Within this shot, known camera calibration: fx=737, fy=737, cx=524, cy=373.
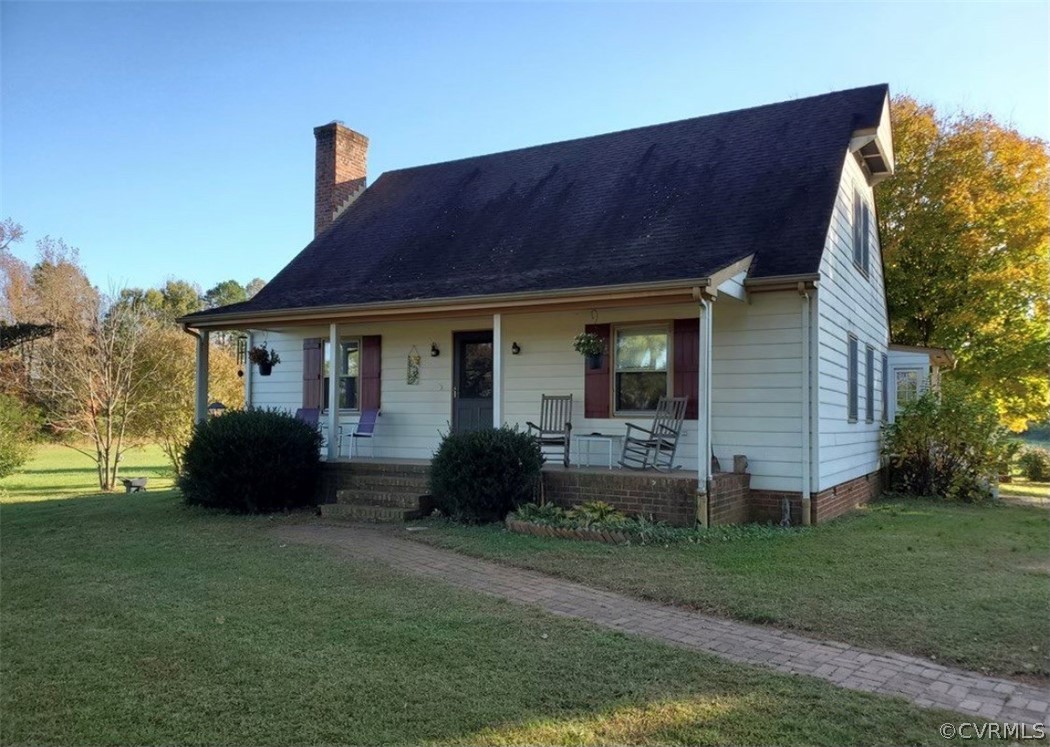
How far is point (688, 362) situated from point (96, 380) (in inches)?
635

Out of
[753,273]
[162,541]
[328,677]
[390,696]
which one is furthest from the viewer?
[753,273]

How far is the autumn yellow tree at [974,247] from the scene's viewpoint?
18953mm

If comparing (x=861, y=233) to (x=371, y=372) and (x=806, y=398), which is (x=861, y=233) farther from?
(x=371, y=372)

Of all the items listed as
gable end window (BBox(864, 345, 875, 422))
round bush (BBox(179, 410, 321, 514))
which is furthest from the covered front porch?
gable end window (BBox(864, 345, 875, 422))

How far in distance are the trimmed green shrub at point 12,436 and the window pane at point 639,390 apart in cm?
1193

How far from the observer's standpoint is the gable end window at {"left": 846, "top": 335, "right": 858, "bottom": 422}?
1066cm

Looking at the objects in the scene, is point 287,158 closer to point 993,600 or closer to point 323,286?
point 323,286

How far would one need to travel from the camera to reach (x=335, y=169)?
15484mm

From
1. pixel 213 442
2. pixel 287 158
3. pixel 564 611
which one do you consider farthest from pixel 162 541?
pixel 287 158

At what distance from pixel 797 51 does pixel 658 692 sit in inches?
368

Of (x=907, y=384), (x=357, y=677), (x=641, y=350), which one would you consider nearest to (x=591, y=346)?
(x=641, y=350)

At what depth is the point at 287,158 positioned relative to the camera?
1889 cm

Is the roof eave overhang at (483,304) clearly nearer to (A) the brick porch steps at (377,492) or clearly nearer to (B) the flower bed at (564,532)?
(A) the brick porch steps at (377,492)

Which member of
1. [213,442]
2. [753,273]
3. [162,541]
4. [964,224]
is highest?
[964,224]
